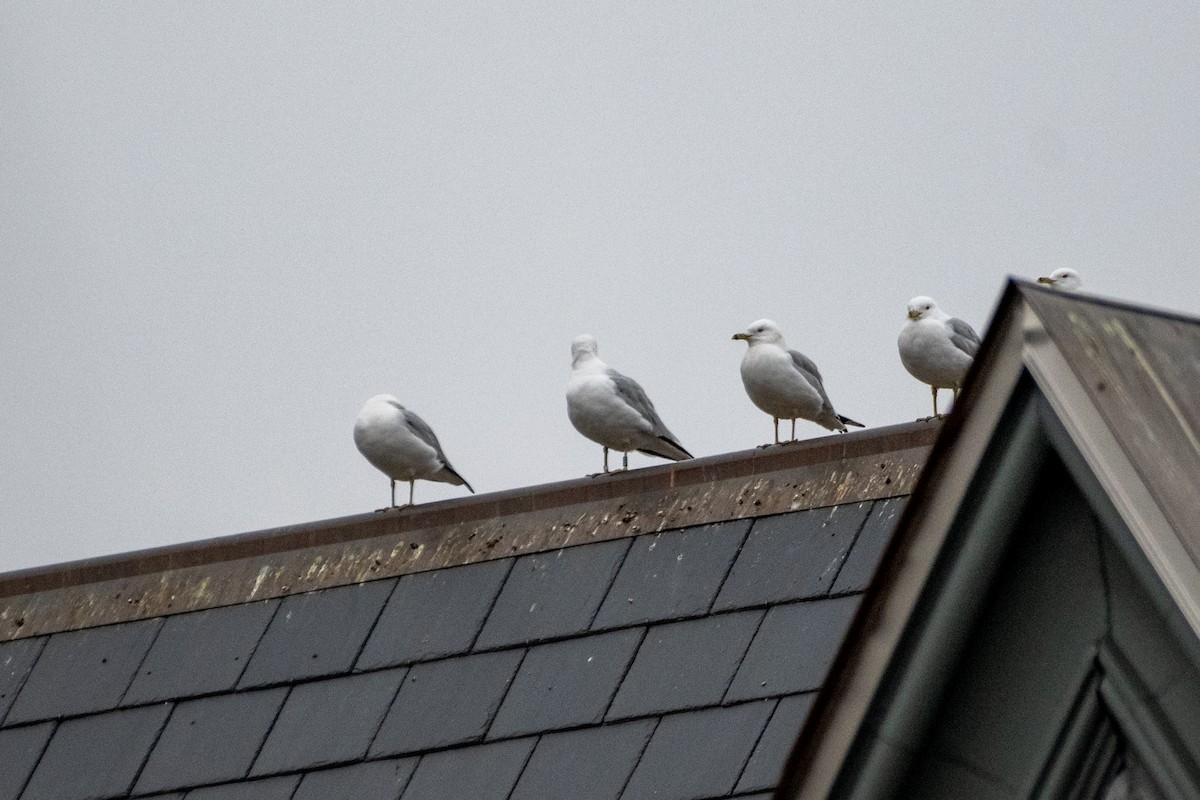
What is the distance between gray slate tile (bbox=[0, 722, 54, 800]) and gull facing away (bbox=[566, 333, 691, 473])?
5355 millimetres

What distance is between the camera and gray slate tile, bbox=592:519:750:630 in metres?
7.89

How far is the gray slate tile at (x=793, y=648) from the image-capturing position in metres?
7.38

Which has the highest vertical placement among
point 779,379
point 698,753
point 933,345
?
point 933,345

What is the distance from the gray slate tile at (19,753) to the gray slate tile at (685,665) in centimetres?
240

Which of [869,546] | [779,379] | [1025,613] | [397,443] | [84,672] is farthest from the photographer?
[779,379]

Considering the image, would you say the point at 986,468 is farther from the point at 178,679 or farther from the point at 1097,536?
the point at 178,679

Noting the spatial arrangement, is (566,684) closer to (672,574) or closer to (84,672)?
(672,574)

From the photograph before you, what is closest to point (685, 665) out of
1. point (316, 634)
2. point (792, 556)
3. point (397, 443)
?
point (792, 556)

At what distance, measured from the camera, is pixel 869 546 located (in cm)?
775

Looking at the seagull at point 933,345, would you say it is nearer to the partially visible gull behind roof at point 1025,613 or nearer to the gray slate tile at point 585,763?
the gray slate tile at point 585,763

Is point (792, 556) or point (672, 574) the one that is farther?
point (672, 574)

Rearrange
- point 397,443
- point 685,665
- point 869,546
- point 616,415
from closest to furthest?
1. point 685,665
2. point 869,546
3. point 616,415
4. point 397,443

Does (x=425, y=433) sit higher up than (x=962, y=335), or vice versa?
(x=962, y=335)

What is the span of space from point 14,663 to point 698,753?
321cm
